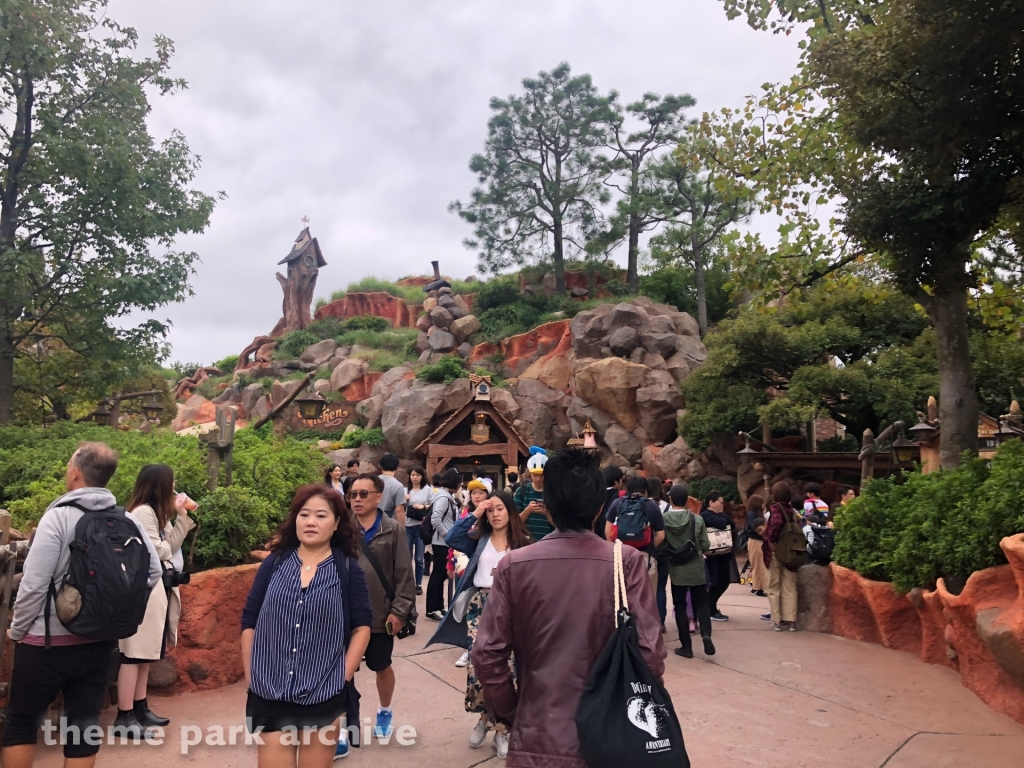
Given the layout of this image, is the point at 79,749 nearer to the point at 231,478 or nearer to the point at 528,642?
the point at 528,642

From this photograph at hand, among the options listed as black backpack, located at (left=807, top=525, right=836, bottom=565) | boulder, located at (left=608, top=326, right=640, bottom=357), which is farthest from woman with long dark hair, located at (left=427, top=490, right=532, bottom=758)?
boulder, located at (left=608, top=326, right=640, bottom=357)

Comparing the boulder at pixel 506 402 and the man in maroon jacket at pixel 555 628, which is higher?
the boulder at pixel 506 402

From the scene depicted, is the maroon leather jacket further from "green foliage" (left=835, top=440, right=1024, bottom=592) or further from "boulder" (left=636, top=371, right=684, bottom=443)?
"boulder" (left=636, top=371, right=684, bottom=443)

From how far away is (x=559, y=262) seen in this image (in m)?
30.1

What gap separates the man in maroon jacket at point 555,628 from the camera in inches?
82.7

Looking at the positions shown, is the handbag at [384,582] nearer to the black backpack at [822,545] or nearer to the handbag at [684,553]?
the handbag at [684,553]

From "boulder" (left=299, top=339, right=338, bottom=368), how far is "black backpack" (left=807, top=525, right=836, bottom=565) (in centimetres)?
2876

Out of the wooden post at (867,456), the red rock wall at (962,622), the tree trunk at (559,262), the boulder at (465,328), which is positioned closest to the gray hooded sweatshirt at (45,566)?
the red rock wall at (962,622)

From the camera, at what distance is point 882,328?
1708cm

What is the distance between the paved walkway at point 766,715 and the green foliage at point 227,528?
927mm

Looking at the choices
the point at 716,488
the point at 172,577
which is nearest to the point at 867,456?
the point at 716,488

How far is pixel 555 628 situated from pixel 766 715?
10.2ft

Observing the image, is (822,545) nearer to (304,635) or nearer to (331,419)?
(304,635)

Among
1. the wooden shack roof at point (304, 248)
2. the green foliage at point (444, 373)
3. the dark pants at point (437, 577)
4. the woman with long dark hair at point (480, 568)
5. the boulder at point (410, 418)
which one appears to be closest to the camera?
the woman with long dark hair at point (480, 568)
